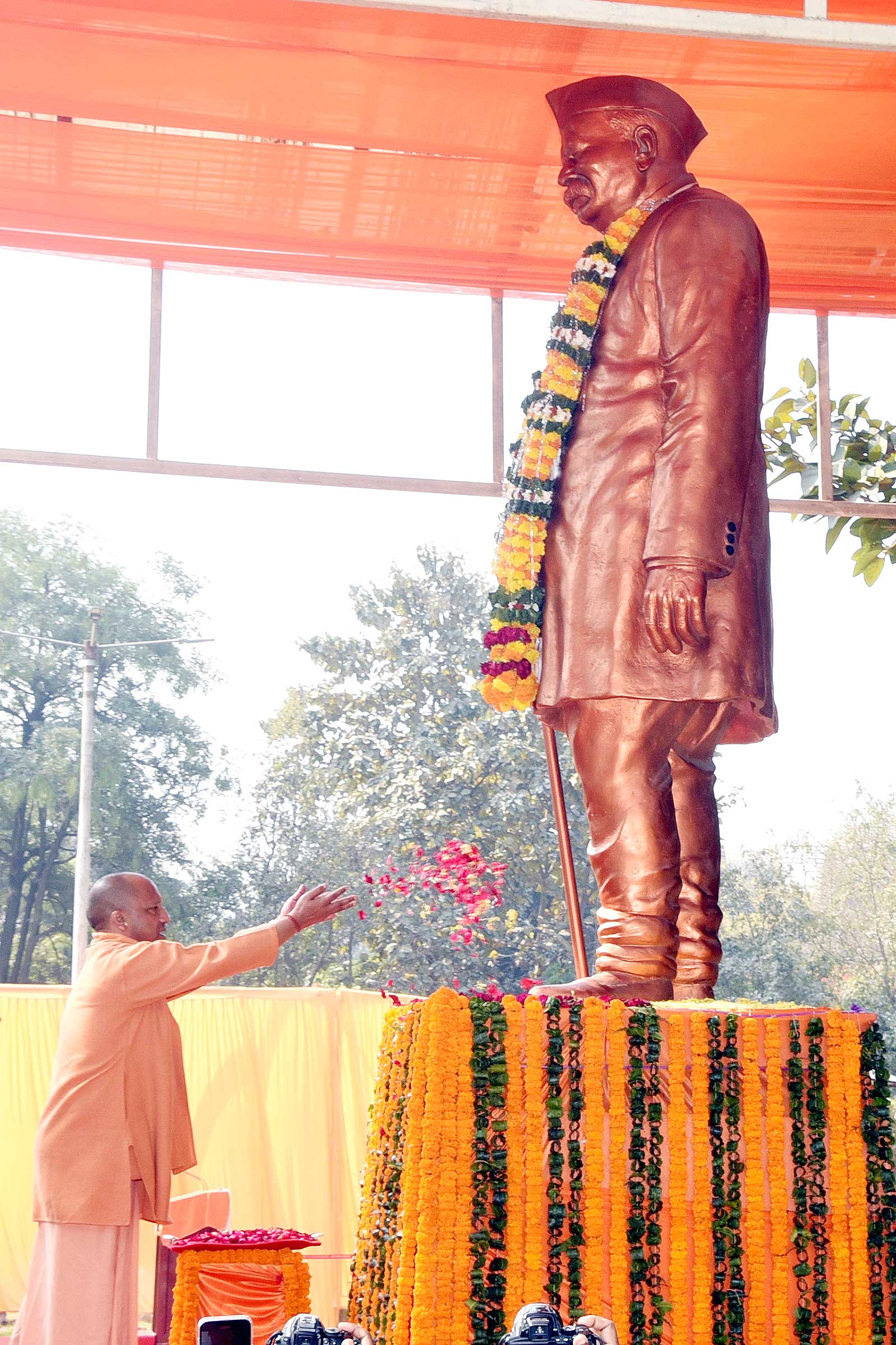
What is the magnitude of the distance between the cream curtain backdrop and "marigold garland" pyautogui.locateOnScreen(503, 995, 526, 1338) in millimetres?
4382

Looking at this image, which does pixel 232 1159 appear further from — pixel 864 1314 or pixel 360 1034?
pixel 864 1314

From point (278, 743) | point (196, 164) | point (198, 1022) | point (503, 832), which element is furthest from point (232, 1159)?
point (278, 743)

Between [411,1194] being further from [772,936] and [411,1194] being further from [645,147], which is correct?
[772,936]

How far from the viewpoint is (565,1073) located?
2.71m

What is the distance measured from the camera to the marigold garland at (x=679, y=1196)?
2658 millimetres

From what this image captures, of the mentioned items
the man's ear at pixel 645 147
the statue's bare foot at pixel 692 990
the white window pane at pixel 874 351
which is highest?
the white window pane at pixel 874 351

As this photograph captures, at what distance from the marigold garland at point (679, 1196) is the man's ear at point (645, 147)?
194 cm

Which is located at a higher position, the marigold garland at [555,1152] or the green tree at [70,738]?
the green tree at [70,738]

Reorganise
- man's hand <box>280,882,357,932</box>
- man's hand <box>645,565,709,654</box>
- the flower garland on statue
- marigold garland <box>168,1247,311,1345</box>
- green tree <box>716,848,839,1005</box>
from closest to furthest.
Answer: man's hand <box>645,565,709,654</box>
the flower garland on statue
man's hand <box>280,882,357,932</box>
marigold garland <box>168,1247,311,1345</box>
green tree <box>716,848,839,1005</box>

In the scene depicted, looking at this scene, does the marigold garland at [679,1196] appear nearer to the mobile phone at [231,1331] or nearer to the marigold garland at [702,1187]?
the marigold garland at [702,1187]

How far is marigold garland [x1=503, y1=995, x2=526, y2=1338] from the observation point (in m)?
2.60

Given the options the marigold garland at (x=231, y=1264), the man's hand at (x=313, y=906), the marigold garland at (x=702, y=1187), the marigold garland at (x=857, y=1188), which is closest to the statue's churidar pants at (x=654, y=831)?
the marigold garland at (x=702, y=1187)

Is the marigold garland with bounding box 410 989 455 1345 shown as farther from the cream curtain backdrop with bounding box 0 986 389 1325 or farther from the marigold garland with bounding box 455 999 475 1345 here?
the cream curtain backdrop with bounding box 0 986 389 1325

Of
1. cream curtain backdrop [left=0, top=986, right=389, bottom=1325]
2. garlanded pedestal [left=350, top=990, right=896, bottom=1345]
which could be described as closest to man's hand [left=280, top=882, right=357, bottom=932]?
garlanded pedestal [left=350, top=990, right=896, bottom=1345]
